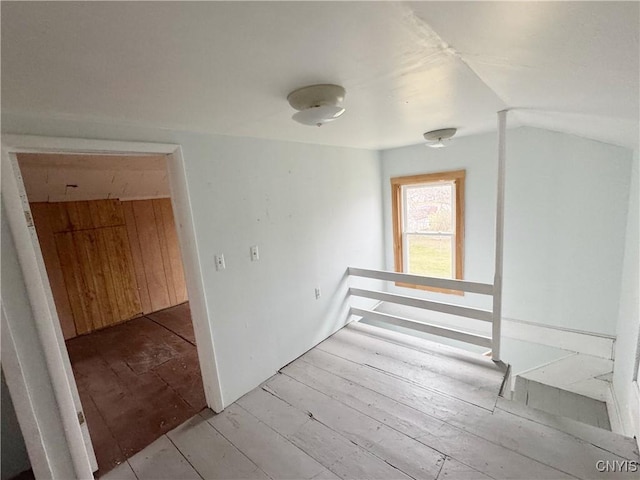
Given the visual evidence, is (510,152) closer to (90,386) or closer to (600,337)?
(600,337)

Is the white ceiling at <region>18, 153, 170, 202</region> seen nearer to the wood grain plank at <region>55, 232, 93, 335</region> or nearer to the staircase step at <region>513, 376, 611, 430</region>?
the wood grain plank at <region>55, 232, 93, 335</region>

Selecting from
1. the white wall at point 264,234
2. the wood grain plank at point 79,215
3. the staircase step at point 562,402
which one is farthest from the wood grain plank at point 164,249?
the staircase step at point 562,402

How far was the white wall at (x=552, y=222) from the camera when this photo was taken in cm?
245

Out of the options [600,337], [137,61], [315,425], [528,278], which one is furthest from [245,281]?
[600,337]

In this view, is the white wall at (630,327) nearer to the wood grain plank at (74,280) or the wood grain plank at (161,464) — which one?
the wood grain plank at (161,464)

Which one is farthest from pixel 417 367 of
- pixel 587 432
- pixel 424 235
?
pixel 424 235

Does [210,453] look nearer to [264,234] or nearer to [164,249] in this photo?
[264,234]

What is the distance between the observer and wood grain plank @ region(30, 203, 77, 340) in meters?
3.22

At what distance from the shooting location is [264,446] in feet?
5.93

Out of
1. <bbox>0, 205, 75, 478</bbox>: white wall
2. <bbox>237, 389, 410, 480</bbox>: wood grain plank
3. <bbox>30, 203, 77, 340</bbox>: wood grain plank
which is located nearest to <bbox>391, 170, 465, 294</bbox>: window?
<bbox>237, 389, 410, 480</bbox>: wood grain plank

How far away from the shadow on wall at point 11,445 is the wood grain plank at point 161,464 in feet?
1.92

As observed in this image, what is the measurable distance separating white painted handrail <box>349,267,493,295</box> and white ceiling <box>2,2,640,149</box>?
1.40 meters

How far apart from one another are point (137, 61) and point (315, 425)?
2201 mm

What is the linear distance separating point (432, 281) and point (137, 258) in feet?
12.9
